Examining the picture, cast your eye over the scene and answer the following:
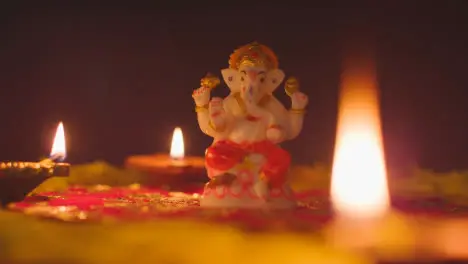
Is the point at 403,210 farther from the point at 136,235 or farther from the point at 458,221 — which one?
the point at 136,235

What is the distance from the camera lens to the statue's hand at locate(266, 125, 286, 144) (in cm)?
151

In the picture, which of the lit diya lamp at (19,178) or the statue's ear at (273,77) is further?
the statue's ear at (273,77)

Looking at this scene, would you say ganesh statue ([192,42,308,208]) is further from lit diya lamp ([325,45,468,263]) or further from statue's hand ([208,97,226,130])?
lit diya lamp ([325,45,468,263])

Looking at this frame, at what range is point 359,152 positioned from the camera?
2.04 meters

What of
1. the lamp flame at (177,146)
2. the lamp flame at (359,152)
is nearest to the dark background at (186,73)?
the lamp flame at (359,152)

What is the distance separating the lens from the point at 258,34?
273cm

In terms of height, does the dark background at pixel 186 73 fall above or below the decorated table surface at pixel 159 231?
above

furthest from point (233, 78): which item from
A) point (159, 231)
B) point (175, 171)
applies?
point (159, 231)

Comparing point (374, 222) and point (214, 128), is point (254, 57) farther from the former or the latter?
point (374, 222)

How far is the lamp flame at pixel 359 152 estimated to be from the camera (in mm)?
1467

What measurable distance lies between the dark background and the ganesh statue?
1142 mm

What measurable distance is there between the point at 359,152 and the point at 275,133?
0.63 meters

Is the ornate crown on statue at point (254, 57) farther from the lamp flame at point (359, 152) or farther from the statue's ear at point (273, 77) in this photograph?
the lamp flame at point (359, 152)

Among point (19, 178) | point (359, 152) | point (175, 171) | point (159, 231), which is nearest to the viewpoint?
point (159, 231)
